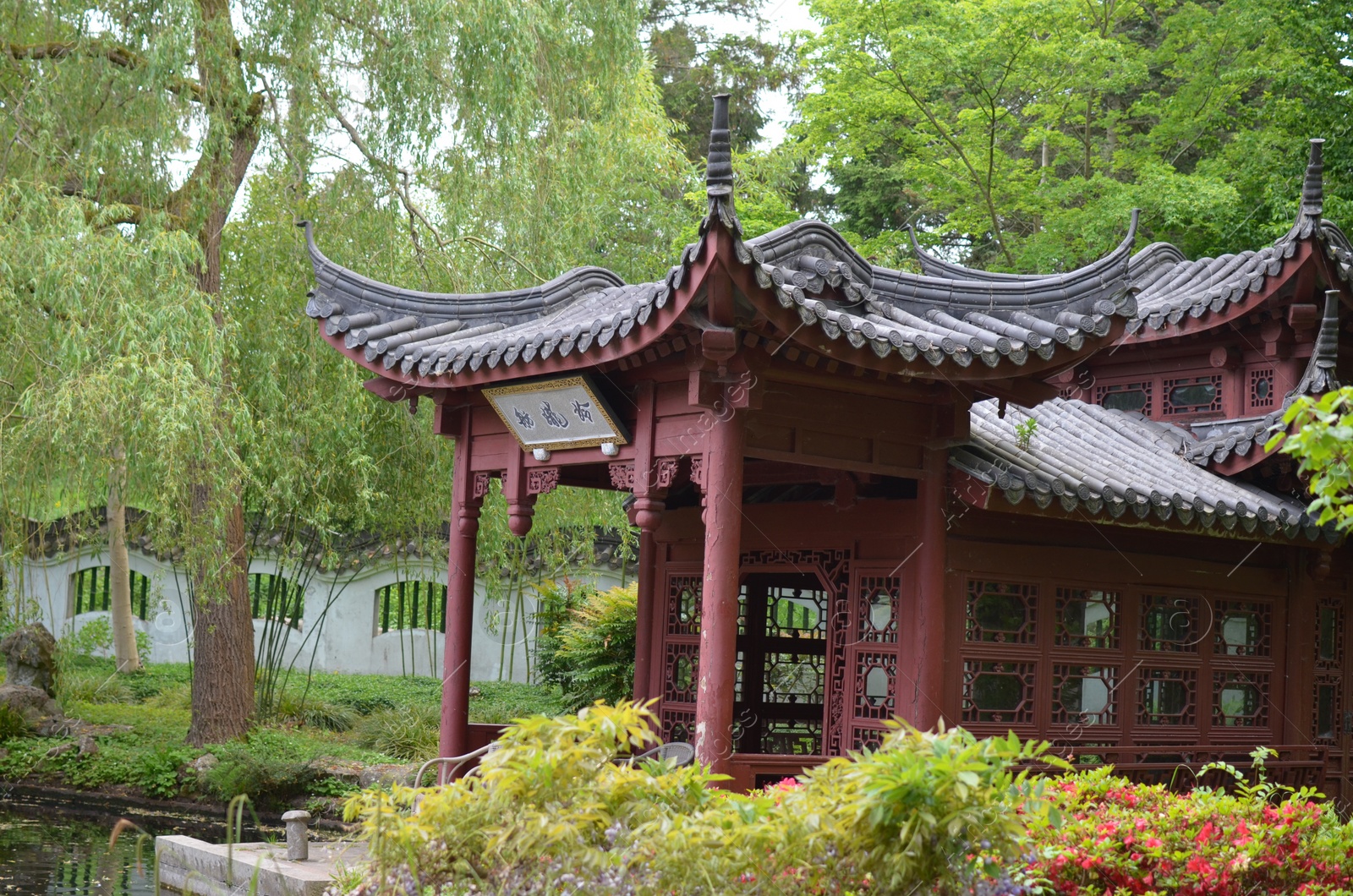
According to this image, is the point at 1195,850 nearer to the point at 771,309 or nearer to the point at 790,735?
the point at 771,309

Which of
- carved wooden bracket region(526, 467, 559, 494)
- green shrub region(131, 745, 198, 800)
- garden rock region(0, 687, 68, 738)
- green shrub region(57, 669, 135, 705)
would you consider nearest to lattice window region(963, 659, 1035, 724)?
carved wooden bracket region(526, 467, 559, 494)

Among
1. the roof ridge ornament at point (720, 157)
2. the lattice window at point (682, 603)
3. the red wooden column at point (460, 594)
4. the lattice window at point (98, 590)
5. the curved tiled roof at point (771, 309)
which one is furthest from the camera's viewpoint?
the lattice window at point (98, 590)

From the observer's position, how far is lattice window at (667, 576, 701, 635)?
7.11 m

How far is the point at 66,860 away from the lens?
752 centimetres

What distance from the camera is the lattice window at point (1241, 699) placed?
22.9ft

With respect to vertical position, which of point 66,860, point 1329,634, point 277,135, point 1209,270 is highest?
point 277,135

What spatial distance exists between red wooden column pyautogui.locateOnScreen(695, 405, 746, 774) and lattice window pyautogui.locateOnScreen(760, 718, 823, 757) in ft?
8.88

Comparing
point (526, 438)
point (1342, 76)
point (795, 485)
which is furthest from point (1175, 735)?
point (1342, 76)

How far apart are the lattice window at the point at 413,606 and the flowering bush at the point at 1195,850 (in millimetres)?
11858

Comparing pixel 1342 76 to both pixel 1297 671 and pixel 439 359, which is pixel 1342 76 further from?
pixel 439 359

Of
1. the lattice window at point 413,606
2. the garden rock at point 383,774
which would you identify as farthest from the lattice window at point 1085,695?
the lattice window at point 413,606

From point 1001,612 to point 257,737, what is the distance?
20.2ft

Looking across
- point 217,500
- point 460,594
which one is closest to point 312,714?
point 217,500

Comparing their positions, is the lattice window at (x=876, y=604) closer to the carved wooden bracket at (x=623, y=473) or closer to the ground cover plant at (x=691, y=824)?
the carved wooden bracket at (x=623, y=473)
